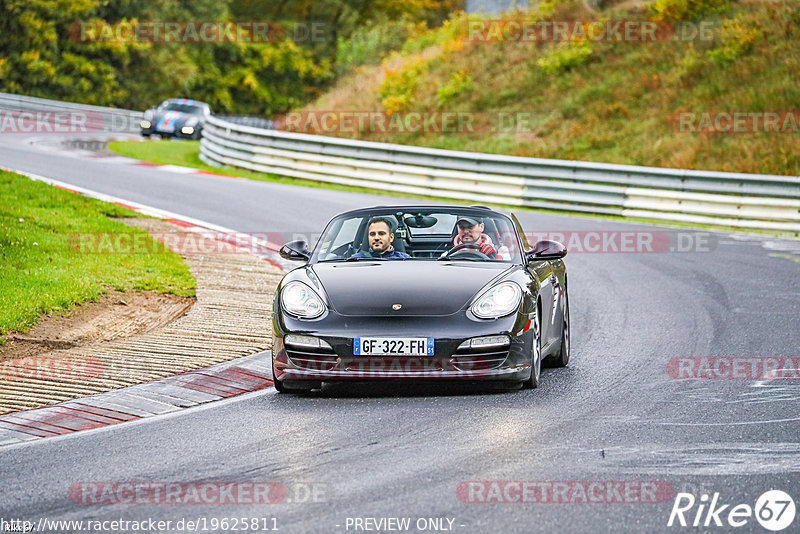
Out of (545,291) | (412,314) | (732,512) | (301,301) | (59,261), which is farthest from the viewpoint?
(59,261)

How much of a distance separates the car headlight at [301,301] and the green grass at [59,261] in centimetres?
281

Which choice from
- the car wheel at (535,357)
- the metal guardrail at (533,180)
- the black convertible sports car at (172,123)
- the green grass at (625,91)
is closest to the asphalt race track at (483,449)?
the car wheel at (535,357)

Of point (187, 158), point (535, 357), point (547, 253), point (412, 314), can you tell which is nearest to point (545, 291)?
point (547, 253)

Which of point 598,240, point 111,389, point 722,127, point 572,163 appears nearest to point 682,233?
point 598,240

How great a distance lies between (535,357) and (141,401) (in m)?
2.67

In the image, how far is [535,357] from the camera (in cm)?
807

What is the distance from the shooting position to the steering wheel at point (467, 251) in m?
8.81

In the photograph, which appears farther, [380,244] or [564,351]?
[564,351]

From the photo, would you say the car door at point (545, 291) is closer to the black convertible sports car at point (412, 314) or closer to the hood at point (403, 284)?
the black convertible sports car at point (412, 314)

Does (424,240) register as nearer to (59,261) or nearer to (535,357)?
(535,357)

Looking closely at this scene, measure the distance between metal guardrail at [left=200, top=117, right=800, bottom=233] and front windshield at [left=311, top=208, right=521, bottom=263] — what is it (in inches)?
468

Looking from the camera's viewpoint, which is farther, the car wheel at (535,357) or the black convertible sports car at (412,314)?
the car wheel at (535,357)

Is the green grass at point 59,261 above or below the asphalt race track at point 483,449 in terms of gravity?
above

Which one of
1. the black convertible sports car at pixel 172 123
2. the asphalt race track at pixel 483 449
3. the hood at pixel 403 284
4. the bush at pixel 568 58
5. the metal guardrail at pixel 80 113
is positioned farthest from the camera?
the metal guardrail at pixel 80 113
